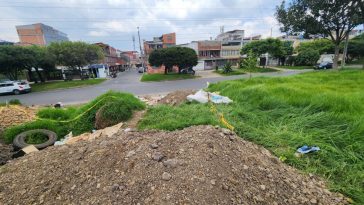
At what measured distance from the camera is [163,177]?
227cm

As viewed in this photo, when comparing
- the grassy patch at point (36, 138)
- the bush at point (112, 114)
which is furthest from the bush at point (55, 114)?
the bush at point (112, 114)

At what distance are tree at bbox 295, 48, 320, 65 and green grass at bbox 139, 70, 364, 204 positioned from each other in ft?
107

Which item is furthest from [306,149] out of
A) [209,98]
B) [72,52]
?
[72,52]

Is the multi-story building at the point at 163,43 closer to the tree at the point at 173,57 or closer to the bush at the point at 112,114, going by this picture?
the tree at the point at 173,57

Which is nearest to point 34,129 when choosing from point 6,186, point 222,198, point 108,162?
point 6,186

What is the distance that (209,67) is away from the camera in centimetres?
4000

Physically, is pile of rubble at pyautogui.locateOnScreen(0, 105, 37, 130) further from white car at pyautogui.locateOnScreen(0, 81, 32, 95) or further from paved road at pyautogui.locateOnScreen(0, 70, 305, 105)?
white car at pyautogui.locateOnScreen(0, 81, 32, 95)

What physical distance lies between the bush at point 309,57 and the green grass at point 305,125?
32724 mm

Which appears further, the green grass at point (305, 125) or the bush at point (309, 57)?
the bush at point (309, 57)

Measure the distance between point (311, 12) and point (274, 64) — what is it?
1118 inches

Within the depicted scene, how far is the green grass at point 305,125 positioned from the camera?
112 inches

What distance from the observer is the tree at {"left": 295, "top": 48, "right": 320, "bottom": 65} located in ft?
106

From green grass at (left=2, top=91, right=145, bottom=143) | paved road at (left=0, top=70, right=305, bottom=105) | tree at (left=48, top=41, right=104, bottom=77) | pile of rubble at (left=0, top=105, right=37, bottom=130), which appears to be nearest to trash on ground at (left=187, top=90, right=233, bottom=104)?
green grass at (left=2, top=91, right=145, bottom=143)

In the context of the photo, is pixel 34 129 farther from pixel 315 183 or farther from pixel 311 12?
pixel 311 12
